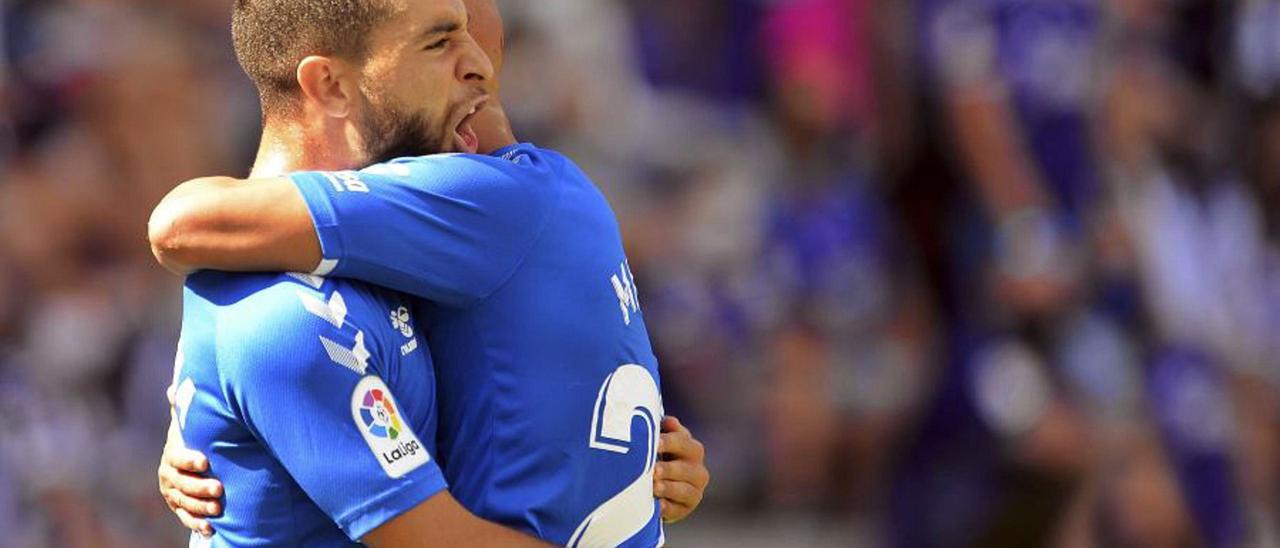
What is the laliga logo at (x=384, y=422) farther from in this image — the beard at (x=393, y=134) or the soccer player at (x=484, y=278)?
the beard at (x=393, y=134)

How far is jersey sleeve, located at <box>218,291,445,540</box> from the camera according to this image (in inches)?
94.6

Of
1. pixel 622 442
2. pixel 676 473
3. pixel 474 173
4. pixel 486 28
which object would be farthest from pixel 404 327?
pixel 486 28

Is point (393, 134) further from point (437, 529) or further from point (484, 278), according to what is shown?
point (437, 529)

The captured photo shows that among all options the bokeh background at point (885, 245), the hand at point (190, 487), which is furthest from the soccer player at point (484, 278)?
the bokeh background at point (885, 245)

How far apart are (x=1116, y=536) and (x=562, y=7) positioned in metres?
2.76

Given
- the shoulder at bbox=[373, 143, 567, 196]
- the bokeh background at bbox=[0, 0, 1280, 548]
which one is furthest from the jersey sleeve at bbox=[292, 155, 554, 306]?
the bokeh background at bbox=[0, 0, 1280, 548]

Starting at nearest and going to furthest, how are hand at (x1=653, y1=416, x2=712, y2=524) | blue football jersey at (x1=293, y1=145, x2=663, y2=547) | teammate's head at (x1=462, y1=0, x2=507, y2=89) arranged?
blue football jersey at (x1=293, y1=145, x2=663, y2=547)
hand at (x1=653, y1=416, x2=712, y2=524)
teammate's head at (x1=462, y1=0, x2=507, y2=89)

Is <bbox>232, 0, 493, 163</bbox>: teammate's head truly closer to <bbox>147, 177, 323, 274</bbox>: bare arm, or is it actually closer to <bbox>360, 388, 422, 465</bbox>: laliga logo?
<bbox>147, 177, 323, 274</bbox>: bare arm

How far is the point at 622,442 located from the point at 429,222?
0.40 metres

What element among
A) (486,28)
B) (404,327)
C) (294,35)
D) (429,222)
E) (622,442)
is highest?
(294,35)

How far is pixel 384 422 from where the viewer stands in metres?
2.43

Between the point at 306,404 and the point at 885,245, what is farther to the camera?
the point at 885,245

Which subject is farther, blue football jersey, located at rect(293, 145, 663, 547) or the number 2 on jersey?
the number 2 on jersey

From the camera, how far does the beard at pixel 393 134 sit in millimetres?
2639
